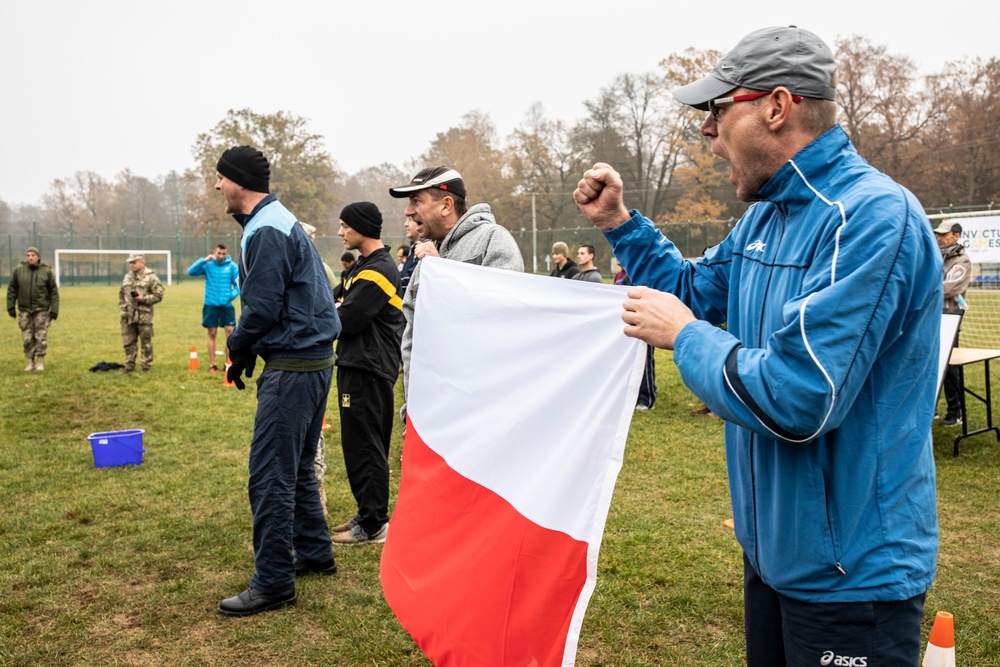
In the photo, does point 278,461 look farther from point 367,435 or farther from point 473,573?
point 473,573

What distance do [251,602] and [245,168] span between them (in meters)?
2.41

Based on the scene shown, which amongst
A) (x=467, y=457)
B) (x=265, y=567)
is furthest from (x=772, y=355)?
(x=265, y=567)

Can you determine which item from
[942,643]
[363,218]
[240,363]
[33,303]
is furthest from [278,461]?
[33,303]

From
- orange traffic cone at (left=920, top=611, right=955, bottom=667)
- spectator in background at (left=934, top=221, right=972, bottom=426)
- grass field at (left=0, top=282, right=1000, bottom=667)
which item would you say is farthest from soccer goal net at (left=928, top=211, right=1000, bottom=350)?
orange traffic cone at (left=920, top=611, right=955, bottom=667)

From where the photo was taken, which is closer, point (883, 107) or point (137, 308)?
point (137, 308)

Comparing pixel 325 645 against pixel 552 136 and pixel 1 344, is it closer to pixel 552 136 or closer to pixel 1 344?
pixel 1 344

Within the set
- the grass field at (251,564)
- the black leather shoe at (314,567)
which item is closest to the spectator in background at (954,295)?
the grass field at (251,564)

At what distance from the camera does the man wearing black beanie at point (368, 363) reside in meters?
5.34

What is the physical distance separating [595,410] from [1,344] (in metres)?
18.3

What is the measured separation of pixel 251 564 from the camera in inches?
205

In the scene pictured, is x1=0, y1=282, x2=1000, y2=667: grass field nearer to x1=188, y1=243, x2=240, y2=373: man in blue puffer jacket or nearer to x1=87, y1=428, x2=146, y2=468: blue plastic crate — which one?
x1=87, y1=428, x2=146, y2=468: blue plastic crate

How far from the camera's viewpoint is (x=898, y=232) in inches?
60.1

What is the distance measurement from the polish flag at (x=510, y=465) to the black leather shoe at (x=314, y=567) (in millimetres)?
2376

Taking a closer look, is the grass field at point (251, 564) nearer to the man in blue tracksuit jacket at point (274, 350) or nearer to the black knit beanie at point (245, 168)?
the man in blue tracksuit jacket at point (274, 350)
